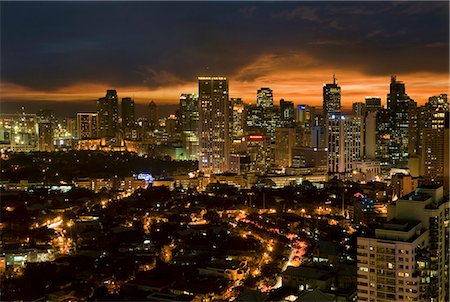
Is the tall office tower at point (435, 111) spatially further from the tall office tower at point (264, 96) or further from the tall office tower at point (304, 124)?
the tall office tower at point (264, 96)

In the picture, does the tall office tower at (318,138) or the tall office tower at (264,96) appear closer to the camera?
the tall office tower at (318,138)

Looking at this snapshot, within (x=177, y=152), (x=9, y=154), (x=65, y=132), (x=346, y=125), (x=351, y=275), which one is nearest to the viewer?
(x=351, y=275)

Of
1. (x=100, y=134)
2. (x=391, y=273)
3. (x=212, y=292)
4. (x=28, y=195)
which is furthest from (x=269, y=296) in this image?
(x=100, y=134)

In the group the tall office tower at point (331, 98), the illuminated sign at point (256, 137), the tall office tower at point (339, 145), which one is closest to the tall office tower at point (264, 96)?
the tall office tower at point (331, 98)

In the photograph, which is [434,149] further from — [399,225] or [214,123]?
[399,225]

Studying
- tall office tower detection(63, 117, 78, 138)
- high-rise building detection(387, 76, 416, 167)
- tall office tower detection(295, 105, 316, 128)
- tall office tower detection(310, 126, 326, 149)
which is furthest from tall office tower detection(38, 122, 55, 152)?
high-rise building detection(387, 76, 416, 167)

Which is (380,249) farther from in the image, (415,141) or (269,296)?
(415,141)

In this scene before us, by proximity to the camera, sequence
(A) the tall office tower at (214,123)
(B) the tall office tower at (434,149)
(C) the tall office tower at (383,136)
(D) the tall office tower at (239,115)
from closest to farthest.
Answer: (B) the tall office tower at (434,149) < (A) the tall office tower at (214,123) < (C) the tall office tower at (383,136) < (D) the tall office tower at (239,115)
